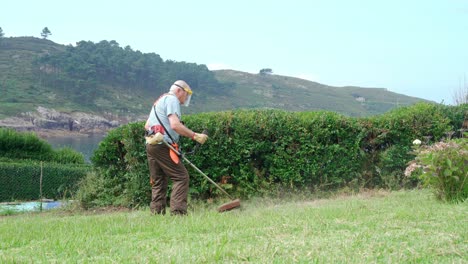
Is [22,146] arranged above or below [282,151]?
below

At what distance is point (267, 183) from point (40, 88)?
92.6 m

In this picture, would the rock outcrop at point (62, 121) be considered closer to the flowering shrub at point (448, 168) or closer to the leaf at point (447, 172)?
the flowering shrub at point (448, 168)

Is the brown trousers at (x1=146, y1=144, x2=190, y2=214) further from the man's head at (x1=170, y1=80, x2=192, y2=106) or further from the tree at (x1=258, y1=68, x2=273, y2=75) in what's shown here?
the tree at (x1=258, y1=68, x2=273, y2=75)

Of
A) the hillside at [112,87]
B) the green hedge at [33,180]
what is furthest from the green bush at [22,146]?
the hillside at [112,87]

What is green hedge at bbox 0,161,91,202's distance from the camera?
1669 cm

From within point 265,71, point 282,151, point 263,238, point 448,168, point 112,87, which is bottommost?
point 112,87

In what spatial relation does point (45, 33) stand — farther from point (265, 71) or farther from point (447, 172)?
point (447, 172)

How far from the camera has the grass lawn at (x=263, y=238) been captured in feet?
Answer: 13.6

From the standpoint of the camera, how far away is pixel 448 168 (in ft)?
23.2

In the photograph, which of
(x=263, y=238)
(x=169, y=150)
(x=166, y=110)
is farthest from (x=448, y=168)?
(x=166, y=110)

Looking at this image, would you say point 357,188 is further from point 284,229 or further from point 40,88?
point 40,88

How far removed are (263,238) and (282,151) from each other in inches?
188

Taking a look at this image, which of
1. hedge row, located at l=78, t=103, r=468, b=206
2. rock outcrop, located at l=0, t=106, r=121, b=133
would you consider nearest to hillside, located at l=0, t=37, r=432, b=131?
rock outcrop, located at l=0, t=106, r=121, b=133

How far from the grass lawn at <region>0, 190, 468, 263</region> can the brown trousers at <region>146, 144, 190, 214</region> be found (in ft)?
1.16
